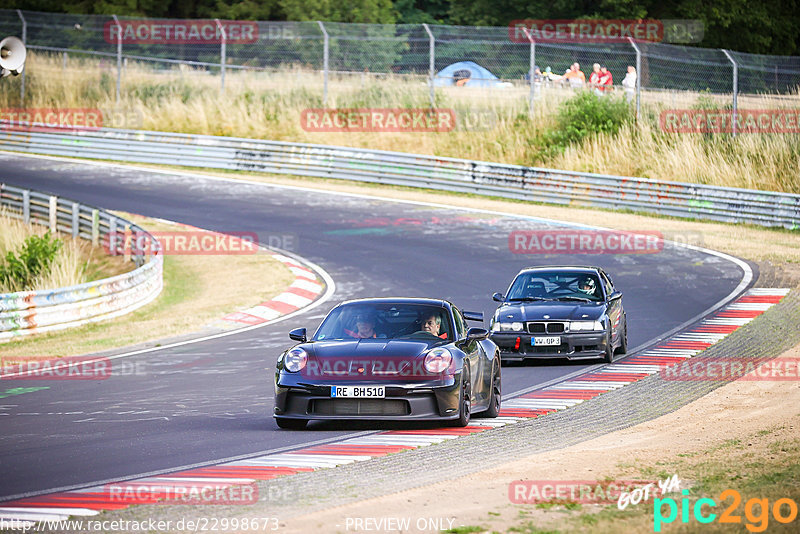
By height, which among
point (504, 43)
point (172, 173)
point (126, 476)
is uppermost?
point (504, 43)

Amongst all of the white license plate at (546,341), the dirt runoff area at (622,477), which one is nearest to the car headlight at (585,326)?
the white license plate at (546,341)

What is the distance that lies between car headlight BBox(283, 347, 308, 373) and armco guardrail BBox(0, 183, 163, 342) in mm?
9259

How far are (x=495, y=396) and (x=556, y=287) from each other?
19.0ft

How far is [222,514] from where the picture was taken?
741 centimetres

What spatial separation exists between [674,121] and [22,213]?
61.1 ft

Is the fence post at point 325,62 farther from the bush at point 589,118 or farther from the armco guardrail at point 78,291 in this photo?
the armco guardrail at point 78,291

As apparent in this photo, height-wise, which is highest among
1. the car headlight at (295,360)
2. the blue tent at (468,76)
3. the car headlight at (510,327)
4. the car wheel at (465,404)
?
the blue tent at (468,76)

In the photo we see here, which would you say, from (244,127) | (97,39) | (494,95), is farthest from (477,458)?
(97,39)

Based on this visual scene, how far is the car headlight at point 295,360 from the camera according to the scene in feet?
36.8

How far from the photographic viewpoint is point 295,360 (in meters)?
11.3

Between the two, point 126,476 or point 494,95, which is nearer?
point 126,476

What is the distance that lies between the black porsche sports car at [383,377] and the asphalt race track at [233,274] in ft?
1.17

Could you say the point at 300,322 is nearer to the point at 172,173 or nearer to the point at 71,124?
the point at 172,173

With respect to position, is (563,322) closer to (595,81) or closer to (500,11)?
(595,81)
